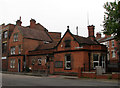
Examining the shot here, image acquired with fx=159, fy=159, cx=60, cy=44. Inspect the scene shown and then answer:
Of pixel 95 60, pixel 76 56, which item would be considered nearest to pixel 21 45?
pixel 76 56

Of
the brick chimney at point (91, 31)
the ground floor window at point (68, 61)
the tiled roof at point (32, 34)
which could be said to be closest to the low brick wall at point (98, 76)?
the ground floor window at point (68, 61)

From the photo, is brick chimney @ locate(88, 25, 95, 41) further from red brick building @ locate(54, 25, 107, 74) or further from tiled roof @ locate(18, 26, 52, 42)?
tiled roof @ locate(18, 26, 52, 42)

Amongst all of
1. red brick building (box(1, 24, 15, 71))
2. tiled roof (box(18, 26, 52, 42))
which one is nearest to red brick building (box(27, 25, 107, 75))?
tiled roof (box(18, 26, 52, 42))

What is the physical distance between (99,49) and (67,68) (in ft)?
20.9

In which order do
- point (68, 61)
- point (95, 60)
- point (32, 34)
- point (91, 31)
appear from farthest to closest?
point (32, 34) < point (91, 31) < point (68, 61) < point (95, 60)

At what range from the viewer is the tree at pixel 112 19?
63.3ft

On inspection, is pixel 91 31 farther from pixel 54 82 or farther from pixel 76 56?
pixel 54 82

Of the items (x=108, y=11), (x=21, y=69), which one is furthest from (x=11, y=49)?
(x=108, y=11)

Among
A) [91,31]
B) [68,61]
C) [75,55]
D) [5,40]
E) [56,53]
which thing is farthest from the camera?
[5,40]

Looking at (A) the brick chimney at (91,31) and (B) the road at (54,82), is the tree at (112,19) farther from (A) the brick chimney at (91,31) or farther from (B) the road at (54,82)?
(A) the brick chimney at (91,31)

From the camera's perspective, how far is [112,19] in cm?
2039

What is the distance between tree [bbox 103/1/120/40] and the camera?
19297mm

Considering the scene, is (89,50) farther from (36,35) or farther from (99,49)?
(36,35)

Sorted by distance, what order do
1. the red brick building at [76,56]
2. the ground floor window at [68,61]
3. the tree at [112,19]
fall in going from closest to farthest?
the tree at [112,19] < the red brick building at [76,56] < the ground floor window at [68,61]
